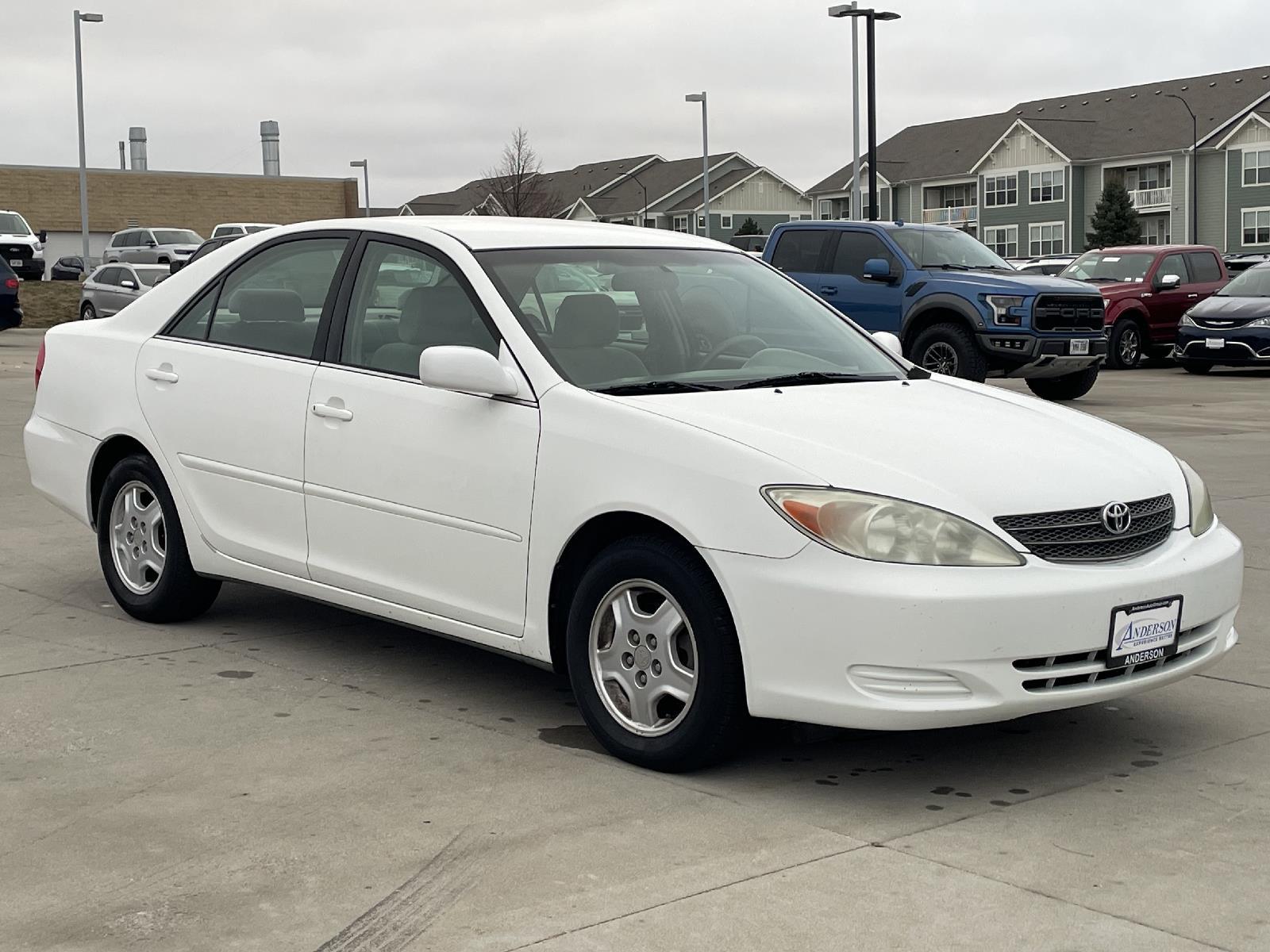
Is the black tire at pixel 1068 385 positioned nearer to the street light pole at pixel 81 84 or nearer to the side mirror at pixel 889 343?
the side mirror at pixel 889 343

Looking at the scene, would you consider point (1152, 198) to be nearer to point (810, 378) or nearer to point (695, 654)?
point (810, 378)

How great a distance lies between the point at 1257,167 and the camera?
7125 centimetres

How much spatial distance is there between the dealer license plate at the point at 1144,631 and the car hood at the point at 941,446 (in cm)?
31

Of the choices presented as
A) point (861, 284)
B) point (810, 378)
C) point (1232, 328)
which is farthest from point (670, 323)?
point (1232, 328)

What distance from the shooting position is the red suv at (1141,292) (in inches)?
941

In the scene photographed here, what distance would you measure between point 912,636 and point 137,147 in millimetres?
89629

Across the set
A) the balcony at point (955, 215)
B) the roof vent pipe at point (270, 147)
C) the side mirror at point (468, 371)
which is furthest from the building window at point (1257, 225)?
the side mirror at point (468, 371)

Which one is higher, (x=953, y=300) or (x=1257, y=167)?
(x=1257, y=167)

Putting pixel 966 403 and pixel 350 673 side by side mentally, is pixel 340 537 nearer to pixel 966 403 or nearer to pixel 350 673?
pixel 350 673

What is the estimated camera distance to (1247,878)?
12.8ft

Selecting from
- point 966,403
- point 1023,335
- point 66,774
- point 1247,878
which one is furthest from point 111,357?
point 1023,335

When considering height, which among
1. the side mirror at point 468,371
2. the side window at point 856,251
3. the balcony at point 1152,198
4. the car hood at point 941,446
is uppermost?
the balcony at point 1152,198

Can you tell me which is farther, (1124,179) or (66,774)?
(1124,179)

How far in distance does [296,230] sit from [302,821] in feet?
8.68
